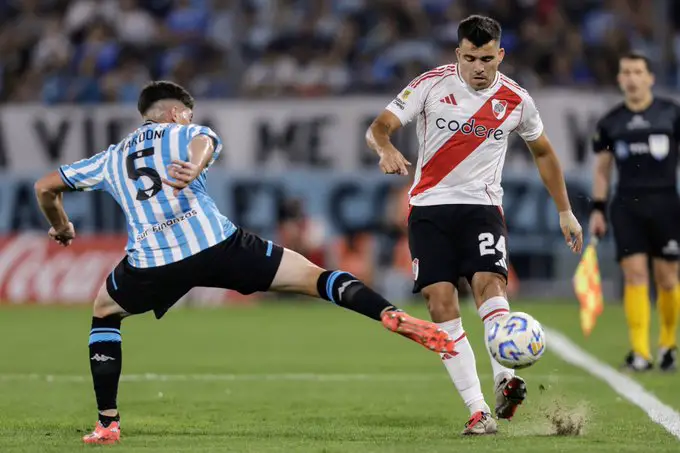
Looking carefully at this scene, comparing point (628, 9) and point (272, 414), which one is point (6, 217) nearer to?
point (628, 9)

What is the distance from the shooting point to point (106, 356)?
7.15 metres

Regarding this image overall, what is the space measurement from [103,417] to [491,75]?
2.68 meters

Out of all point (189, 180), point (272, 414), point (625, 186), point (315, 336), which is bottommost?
point (315, 336)

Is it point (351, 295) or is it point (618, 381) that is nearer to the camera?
point (351, 295)

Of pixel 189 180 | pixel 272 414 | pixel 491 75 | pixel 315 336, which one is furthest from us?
pixel 315 336

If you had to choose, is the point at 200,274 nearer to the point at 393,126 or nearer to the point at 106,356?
the point at 106,356

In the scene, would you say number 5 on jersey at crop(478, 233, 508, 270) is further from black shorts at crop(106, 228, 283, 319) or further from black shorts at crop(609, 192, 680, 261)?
black shorts at crop(609, 192, 680, 261)

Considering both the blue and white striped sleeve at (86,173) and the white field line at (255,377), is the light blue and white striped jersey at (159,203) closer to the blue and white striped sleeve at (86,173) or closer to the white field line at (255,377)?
the blue and white striped sleeve at (86,173)

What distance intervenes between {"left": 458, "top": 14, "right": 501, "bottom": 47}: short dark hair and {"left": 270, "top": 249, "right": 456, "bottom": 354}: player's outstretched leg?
4.60ft

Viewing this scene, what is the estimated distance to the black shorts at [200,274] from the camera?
276 inches

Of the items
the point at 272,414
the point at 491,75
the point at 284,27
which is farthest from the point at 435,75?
the point at 284,27

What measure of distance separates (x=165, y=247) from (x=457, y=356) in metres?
1.64

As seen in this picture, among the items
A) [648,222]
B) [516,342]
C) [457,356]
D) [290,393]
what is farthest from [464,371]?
[648,222]

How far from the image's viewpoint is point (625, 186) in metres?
11.3
